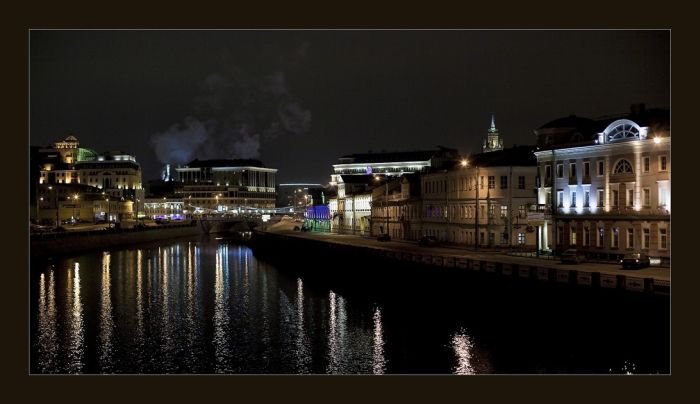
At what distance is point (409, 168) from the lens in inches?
6836

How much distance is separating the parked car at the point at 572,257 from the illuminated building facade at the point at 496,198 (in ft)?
37.7

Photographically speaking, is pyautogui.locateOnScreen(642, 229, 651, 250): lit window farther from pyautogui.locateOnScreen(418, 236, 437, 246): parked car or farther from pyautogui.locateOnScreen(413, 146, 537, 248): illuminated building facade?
pyautogui.locateOnScreen(418, 236, 437, 246): parked car

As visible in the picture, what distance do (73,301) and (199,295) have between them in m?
7.78

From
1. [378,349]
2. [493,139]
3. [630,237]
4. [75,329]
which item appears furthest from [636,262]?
[493,139]

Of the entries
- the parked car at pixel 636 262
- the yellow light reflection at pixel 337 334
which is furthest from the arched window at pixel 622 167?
the yellow light reflection at pixel 337 334

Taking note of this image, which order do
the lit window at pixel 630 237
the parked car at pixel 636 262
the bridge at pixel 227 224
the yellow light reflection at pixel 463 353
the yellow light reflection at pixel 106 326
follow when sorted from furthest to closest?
the bridge at pixel 227 224, the lit window at pixel 630 237, the parked car at pixel 636 262, the yellow light reflection at pixel 106 326, the yellow light reflection at pixel 463 353

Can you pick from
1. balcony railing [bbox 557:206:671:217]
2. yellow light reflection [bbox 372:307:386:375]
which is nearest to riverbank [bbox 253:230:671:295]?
balcony railing [bbox 557:206:671:217]

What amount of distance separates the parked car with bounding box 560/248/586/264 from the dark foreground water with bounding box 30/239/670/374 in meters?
4.55

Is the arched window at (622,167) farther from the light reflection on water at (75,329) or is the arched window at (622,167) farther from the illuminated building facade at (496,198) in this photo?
the light reflection on water at (75,329)

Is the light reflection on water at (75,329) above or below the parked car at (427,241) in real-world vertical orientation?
below

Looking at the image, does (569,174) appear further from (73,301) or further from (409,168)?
(409,168)

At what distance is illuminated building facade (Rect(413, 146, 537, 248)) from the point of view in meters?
57.0

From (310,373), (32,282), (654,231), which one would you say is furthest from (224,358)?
(32,282)

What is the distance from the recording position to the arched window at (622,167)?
40.1 meters
